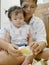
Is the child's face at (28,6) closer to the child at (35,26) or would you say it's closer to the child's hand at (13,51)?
the child at (35,26)

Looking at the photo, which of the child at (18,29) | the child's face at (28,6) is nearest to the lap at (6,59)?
the child at (18,29)

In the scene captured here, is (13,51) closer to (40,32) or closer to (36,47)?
(36,47)

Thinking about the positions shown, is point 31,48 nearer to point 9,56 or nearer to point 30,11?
point 9,56

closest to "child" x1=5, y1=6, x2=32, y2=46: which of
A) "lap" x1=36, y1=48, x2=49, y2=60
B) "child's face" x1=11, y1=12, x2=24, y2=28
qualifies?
"child's face" x1=11, y1=12, x2=24, y2=28

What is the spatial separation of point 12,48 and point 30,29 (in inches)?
18.4

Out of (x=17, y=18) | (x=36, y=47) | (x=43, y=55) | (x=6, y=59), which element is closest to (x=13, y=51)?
(x=6, y=59)

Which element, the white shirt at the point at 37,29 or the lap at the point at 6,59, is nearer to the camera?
the lap at the point at 6,59

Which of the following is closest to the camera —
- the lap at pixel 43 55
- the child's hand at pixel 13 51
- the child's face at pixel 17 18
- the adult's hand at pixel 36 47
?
the child's hand at pixel 13 51

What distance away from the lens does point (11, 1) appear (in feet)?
7.50

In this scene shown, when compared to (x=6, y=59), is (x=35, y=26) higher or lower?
higher

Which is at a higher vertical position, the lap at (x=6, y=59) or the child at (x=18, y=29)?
the child at (x=18, y=29)

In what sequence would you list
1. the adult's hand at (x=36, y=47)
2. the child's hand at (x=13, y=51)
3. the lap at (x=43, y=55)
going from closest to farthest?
the child's hand at (x=13, y=51), the adult's hand at (x=36, y=47), the lap at (x=43, y=55)

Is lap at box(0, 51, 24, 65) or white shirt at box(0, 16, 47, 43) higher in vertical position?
white shirt at box(0, 16, 47, 43)

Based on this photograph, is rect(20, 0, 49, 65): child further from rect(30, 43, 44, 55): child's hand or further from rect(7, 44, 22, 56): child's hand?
rect(7, 44, 22, 56): child's hand
